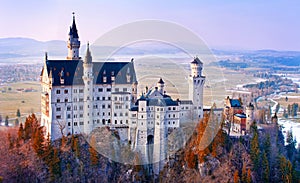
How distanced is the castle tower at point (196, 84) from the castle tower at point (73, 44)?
1111 centimetres

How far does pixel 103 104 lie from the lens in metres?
43.5

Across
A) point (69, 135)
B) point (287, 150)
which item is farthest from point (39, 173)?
point (287, 150)

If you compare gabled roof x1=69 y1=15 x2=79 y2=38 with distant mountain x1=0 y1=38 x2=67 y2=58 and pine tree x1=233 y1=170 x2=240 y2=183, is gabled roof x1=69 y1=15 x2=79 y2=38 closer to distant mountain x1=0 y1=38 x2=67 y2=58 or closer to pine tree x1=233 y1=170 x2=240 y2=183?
pine tree x1=233 y1=170 x2=240 y2=183

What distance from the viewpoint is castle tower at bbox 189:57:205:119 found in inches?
1780

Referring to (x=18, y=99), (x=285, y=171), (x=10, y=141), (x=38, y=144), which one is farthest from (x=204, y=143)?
(x=18, y=99)

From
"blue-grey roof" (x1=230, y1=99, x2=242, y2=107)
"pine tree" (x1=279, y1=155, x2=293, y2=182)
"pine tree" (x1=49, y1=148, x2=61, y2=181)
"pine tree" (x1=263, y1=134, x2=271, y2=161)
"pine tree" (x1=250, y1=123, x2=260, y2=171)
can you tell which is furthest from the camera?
"blue-grey roof" (x1=230, y1=99, x2=242, y2=107)

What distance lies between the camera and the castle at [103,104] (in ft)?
138

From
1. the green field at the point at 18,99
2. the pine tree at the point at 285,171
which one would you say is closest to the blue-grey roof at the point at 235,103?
the pine tree at the point at 285,171

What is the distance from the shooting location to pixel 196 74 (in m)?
45.2


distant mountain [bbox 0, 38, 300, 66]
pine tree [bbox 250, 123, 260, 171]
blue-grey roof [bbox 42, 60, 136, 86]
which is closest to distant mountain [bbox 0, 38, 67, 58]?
distant mountain [bbox 0, 38, 300, 66]

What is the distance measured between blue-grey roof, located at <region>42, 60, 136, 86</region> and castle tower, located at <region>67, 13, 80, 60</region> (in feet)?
9.21

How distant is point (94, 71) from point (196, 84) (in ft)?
31.8

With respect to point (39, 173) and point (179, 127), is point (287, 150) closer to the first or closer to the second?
point (179, 127)

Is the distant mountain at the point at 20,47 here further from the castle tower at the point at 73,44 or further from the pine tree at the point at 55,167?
the pine tree at the point at 55,167
